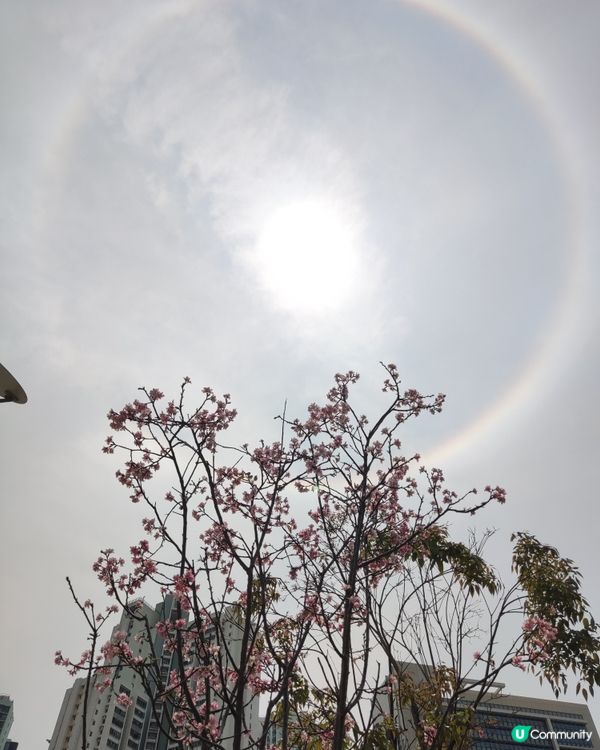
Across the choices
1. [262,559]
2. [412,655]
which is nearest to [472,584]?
[412,655]

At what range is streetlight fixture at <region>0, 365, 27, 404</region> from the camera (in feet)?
15.5

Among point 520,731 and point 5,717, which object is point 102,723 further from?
point 5,717

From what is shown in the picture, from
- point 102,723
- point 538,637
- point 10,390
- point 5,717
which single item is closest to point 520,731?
point 538,637

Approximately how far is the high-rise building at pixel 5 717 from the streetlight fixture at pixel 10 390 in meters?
220

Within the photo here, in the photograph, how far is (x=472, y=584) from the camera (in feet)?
22.0

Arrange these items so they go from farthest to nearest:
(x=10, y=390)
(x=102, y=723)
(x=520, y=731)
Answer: (x=102, y=723) < (x=520, y=731) < (x=10, y=390)

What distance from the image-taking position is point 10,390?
4840 mm

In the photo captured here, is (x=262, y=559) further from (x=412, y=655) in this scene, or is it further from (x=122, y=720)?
(x=122, y=720)

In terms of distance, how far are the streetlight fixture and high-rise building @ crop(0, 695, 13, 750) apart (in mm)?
219977

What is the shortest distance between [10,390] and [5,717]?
227219 mm

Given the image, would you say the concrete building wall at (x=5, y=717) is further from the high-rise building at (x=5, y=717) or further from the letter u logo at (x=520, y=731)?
the letter u logo at (x=520, y=731)

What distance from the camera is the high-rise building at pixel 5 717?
6344 inches

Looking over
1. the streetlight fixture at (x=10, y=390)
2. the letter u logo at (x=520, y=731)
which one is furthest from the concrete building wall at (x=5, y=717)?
the streetlight fixture at (x=10, y=390)

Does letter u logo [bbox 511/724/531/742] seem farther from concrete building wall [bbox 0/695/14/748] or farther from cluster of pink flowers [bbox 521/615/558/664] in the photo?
concrete building wall [bbox 0/695/14/748]
